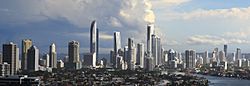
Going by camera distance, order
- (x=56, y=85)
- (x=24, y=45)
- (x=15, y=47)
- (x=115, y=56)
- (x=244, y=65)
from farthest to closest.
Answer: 1. (x=244, y=65)
2. (x=115, y=56)
3. (x=24, y=45)
4. (x=15, y=47)
5. (x=56, y=85)

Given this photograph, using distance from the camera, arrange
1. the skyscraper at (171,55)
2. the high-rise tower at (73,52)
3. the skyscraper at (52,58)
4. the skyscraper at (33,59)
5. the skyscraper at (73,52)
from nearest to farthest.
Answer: the skyscraper at (33,59) < the skyscraper at (52,58) < the high-rise tower at (73,52) < the skyscraper at (73,52) < the skyscraper at (171,55)

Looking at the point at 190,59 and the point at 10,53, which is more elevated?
the point at 10,53

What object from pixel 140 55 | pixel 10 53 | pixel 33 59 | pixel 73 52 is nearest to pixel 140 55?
pixel 140 55

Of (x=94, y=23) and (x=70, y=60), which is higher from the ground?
(x=94, y=23)

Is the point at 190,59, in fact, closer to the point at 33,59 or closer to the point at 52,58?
the point at 52,58

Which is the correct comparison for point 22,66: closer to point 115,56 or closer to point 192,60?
point 115,56

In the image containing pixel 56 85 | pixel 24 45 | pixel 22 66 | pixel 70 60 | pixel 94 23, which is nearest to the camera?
pixel 56 85

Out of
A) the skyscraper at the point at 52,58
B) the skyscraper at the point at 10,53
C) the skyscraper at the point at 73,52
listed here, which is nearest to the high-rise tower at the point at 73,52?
the skyscraper at the point at 73,52

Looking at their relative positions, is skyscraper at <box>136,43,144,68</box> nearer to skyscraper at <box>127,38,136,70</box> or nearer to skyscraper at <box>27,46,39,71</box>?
skyscraper at <box>127,38,136,70</box>

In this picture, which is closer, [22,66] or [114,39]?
[22,66]

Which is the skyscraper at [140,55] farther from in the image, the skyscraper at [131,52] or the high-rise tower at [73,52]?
the high-rise tower at [73,52]

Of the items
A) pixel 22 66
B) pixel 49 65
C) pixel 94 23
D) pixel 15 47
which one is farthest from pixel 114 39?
pixel 15 47
